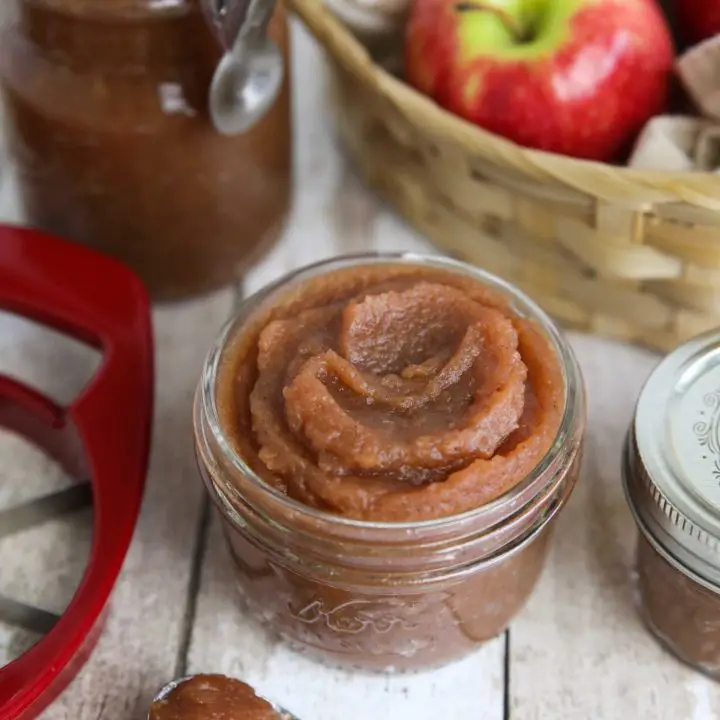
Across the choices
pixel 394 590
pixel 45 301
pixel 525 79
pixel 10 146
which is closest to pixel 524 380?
pixel 394 590

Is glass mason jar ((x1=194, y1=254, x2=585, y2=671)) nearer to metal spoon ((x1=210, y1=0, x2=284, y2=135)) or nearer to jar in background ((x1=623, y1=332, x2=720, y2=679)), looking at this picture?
jar in background ((x1=623, y1=332, x2=720, y2=679))

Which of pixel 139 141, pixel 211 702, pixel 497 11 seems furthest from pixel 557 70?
pixel 211 702

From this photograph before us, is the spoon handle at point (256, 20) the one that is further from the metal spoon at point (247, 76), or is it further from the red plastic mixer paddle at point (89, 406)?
the red plastic mixer paddle at point (89, 406)

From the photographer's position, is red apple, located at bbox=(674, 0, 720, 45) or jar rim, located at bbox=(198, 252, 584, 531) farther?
red apple, located at bbox=(674, 0, 720, 45)

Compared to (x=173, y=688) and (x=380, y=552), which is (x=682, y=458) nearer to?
(x=380, y=552)

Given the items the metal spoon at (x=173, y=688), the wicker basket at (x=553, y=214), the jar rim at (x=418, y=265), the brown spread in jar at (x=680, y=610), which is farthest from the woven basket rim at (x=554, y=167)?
the metal spoon at (x=173, y=688)

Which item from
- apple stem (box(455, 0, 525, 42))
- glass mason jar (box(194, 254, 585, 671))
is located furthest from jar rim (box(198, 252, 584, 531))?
apple stem (box(455, 0, 525, 42))
